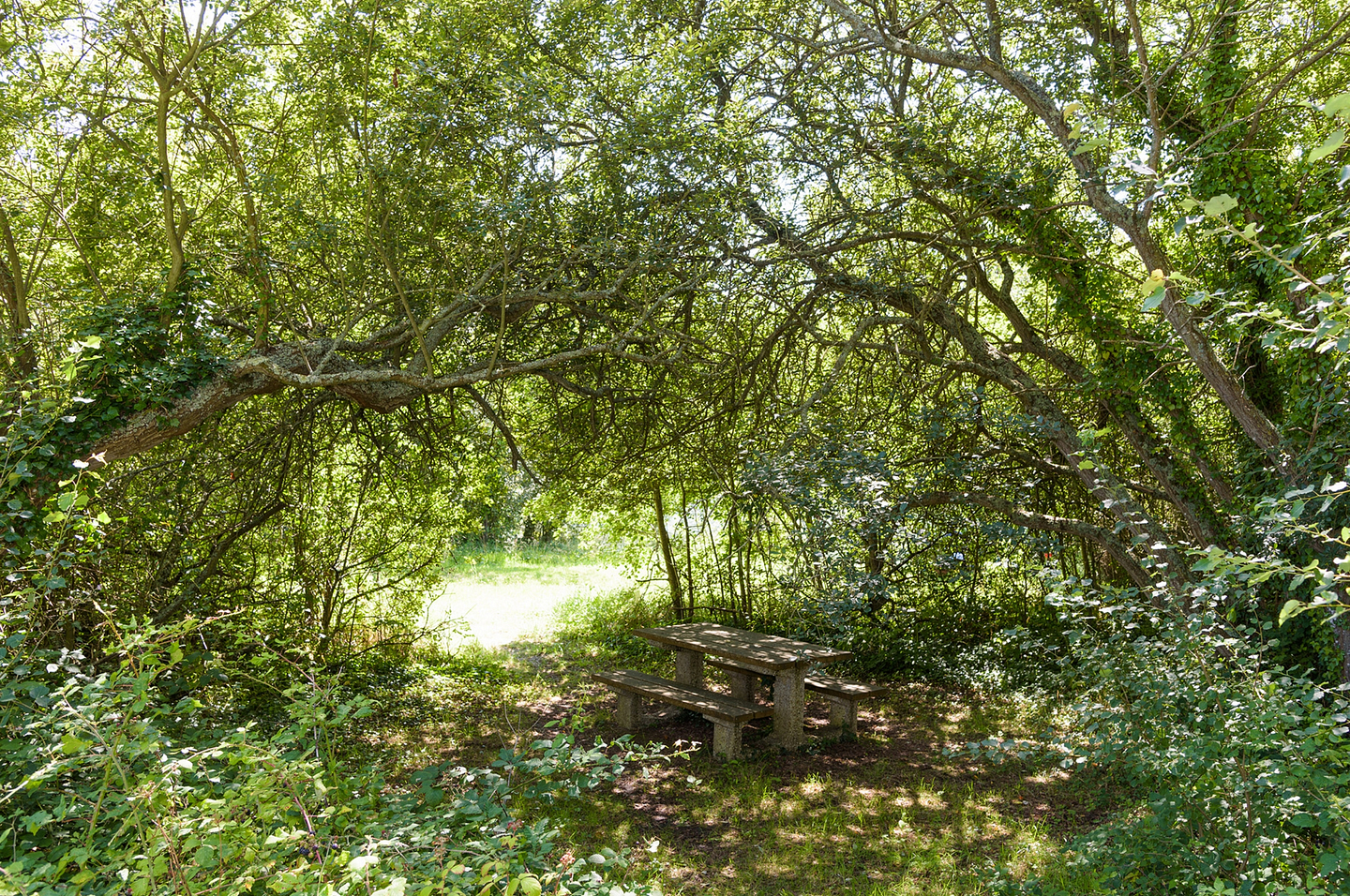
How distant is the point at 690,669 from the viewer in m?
7.40

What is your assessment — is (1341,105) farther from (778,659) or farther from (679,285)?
(778,659)

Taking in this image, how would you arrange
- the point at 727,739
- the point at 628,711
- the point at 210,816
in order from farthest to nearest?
the point at 628,711
the point at 727,739
the point at 210,816

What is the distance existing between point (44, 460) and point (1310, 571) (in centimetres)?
520

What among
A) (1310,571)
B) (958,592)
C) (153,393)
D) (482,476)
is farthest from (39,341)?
(958,592)

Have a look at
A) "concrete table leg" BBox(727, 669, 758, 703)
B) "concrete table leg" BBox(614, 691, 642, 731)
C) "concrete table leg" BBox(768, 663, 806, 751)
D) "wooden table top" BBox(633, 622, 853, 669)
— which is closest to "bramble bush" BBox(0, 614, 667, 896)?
"wooden table top" BBox(633, 622, 853, 669)

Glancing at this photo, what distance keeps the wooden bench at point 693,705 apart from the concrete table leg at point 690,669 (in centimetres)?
7

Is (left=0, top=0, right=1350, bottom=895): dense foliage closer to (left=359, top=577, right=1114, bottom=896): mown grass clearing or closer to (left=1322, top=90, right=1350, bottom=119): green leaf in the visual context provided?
(left=359, top=577, right=1114, bottom=896): mown grass clearing

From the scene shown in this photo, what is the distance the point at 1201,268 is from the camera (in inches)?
243

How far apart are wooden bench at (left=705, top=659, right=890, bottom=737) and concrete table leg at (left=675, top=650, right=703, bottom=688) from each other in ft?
0.69

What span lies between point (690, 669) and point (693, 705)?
1070 mm

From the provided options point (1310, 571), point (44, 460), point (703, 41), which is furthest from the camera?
point (703, 41)

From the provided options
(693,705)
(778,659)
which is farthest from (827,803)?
(693,705)

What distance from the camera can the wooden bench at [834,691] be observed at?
684 centimetres

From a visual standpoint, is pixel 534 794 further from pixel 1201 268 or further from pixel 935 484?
pixel 1201 268
